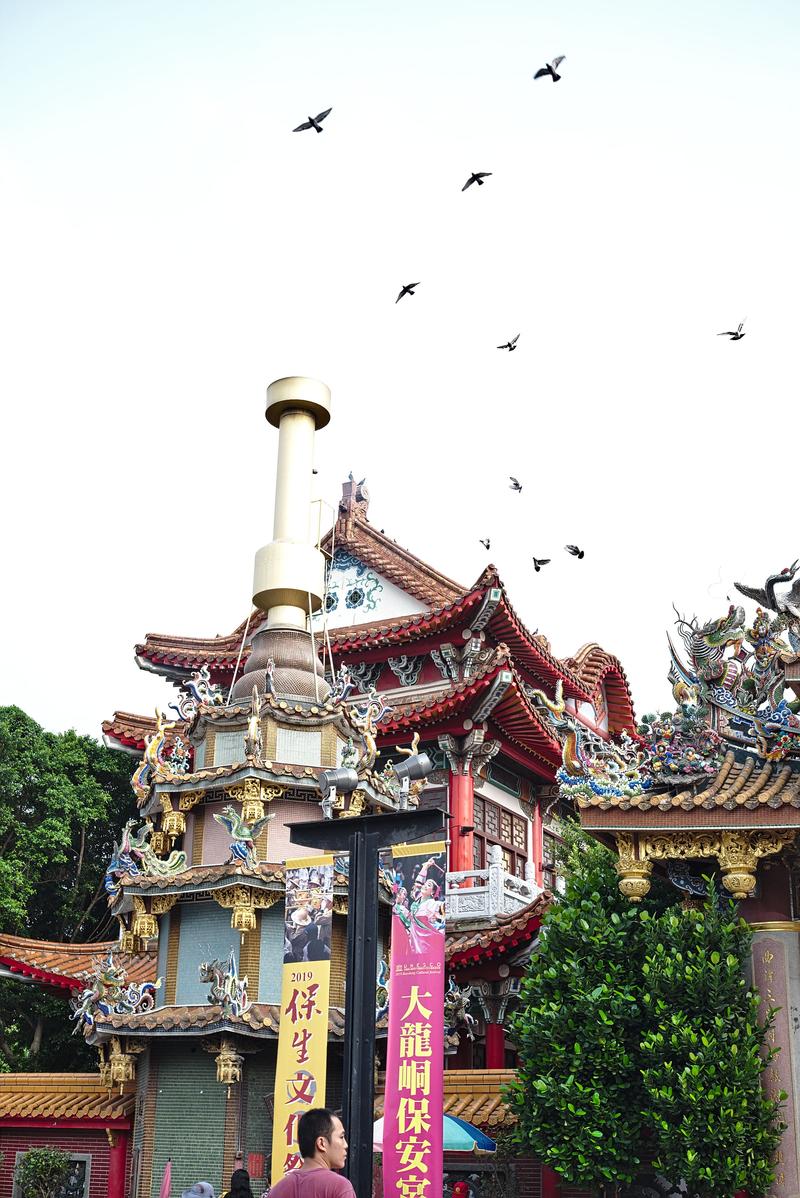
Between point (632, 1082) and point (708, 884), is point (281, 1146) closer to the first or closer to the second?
point (632, 1082)

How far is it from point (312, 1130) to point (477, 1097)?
11289 millimetres

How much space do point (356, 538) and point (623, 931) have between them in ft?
→ 58.4

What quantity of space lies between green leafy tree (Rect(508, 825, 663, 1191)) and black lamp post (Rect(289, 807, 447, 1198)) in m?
3.24

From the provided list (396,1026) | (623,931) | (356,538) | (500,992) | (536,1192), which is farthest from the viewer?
(356,538)

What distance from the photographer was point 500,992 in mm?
20484

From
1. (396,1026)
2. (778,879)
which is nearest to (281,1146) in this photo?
(396,1026)

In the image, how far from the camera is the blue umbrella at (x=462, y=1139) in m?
14.9

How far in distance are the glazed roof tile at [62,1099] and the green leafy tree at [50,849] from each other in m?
6.07

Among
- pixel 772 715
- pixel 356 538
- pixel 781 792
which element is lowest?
pixel 781 792

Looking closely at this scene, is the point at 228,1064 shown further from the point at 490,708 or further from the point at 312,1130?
the point at 490,708

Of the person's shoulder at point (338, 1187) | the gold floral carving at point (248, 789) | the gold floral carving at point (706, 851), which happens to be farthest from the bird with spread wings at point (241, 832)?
the person's shoulder at point (338, 1187)

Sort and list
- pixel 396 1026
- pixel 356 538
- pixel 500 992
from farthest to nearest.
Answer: pixel 356 538
pixel 500 992
pixel 396 1026

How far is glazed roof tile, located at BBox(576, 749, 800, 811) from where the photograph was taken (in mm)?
12531

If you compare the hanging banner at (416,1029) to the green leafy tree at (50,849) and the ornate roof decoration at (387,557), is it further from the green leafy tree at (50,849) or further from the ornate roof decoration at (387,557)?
the ornate roof decoration at (387,557)
